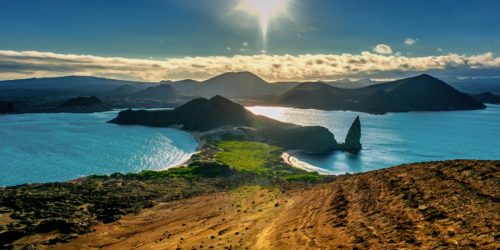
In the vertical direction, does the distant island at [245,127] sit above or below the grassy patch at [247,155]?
above

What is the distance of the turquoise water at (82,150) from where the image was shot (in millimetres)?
90500

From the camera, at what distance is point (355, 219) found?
21438 millimetres

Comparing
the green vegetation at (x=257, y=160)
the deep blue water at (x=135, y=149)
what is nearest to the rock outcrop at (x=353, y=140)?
the deep blue water at (x=135, y=149)

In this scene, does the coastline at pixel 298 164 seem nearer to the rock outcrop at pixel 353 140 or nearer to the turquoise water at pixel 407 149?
the turquoise water at pixel 407 149

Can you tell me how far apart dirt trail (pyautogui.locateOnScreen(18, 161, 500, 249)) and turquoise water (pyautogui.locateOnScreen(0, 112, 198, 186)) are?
193ft

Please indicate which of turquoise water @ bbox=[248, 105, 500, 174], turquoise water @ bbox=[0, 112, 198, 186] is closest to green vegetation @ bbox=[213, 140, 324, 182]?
turquoise water @ bbox=[248, 105, 500, 174]

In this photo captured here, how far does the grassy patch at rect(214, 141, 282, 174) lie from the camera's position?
86.0 meters

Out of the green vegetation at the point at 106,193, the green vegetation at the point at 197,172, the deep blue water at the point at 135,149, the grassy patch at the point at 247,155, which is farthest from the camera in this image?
the deep blue water at the point at 135,149

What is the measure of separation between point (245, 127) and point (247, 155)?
157ft

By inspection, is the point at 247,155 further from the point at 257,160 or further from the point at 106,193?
the point at 106,193

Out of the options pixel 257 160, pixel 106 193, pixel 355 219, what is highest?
pixel 355 219

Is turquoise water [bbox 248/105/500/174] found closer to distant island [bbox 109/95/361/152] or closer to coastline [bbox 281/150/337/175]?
coastline [bbox 281/150/337/175]

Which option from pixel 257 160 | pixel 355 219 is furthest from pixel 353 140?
pixel 355 219

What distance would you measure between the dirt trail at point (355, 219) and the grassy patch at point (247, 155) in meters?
47.4
